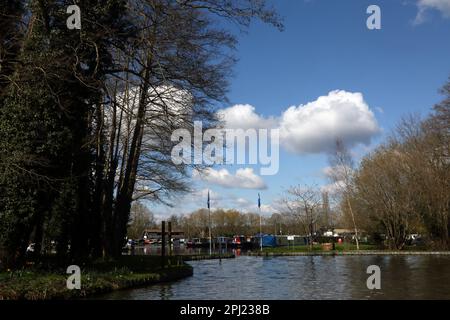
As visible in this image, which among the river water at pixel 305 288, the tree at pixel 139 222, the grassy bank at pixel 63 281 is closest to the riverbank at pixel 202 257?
the river water at pixel 305 288

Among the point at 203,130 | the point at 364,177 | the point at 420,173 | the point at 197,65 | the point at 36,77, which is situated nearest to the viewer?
the point at 36,77

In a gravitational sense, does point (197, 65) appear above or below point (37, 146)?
above

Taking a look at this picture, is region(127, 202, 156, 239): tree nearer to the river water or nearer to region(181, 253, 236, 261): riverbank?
region(181, 253, 236, 261): riverbank

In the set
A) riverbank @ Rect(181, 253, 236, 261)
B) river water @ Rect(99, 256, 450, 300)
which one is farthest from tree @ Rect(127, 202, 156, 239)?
river water @ Rect(99, 256, 450, 300)

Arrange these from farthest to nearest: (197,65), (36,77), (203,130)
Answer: (203,130)
(197,65)
(36,77)

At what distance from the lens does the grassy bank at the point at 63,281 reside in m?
13.9

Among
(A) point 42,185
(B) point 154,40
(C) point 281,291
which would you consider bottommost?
(C) point 281,291

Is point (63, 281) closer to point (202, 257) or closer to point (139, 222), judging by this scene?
point (202, 257)

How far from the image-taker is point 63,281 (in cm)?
1534

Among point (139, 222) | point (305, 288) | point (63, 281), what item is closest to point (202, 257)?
point (305, 288)
